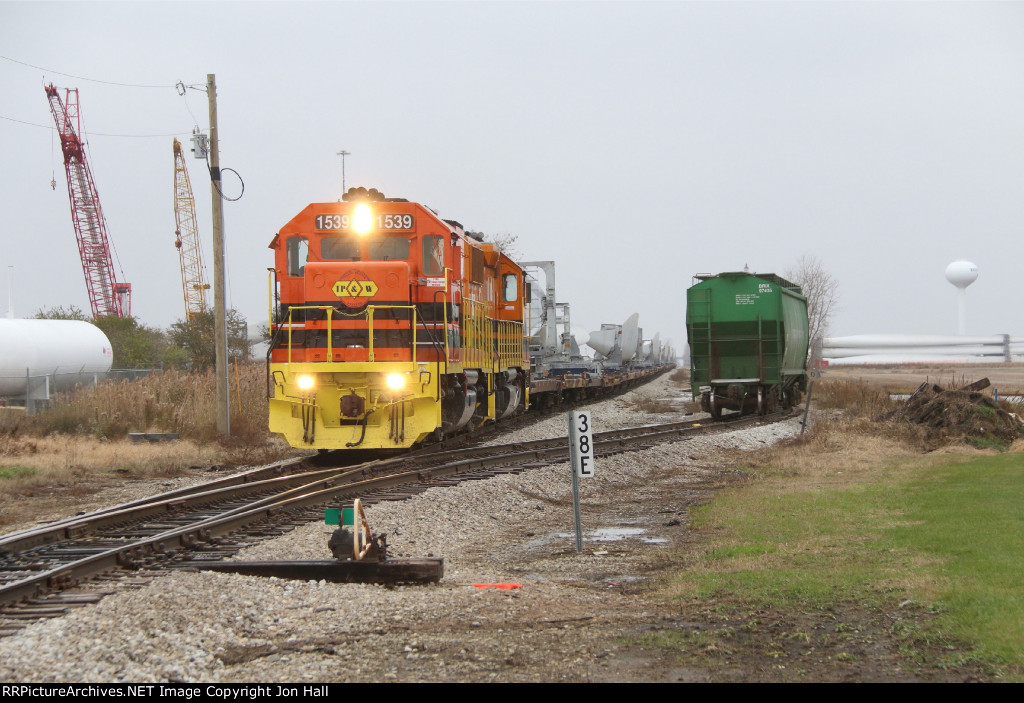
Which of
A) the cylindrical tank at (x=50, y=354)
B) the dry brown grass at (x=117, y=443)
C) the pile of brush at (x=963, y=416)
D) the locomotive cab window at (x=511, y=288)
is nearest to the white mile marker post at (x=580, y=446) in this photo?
the dry brown grass at (x=117, y=443)

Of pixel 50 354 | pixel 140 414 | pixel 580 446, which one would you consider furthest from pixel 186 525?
pixel 50 354

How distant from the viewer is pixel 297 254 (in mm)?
15797

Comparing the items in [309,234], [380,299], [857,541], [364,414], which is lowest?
[857,541]

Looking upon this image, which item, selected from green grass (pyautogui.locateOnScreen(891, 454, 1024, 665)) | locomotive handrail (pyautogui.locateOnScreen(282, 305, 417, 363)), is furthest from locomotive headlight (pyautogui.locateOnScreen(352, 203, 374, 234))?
green grass (pyautogui.locateOnScreen(891, 454, 1024, 665))

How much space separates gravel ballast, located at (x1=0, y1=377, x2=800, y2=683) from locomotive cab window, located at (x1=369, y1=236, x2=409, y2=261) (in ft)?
18.9

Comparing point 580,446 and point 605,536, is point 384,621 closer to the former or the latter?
point 580,446

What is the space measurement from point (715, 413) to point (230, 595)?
2301 cm

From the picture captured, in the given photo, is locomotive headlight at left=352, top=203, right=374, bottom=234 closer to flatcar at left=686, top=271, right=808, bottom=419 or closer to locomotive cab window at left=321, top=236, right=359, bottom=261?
locomotive cab window at left=321, top=236, right=359, bottom=261

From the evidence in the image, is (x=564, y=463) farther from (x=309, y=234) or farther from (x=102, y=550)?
(x=102, y=550)

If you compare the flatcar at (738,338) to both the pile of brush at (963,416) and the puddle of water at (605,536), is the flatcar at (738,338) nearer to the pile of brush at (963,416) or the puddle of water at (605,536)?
the pile of brush at (963,416)

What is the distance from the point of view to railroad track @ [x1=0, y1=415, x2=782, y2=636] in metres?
6.98

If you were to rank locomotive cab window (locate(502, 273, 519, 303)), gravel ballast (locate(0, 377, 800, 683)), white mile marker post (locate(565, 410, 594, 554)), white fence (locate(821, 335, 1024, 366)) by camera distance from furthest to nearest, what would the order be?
white fence (locate(821, 335, 1024, 366)) → locomotive cab window (locate(502, 273, 519, 303)) → white mile marker post (locate(565, 410, 594, 554)) → gravel ballast (locate(0, 377, 800, 683))

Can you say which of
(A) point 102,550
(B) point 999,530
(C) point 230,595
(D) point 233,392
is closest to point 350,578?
(C) point 230,595
